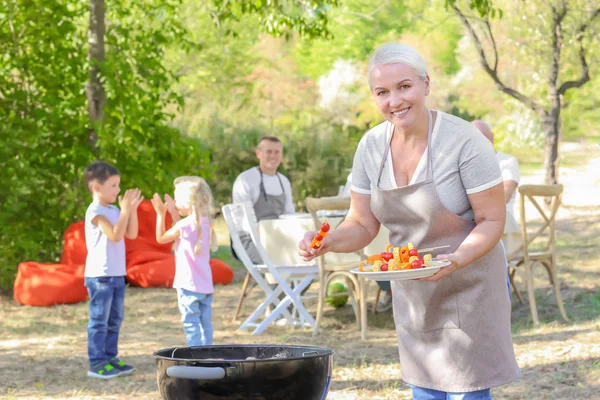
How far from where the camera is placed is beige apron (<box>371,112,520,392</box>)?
2.71 metres

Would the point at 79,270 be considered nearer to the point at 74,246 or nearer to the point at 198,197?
the point at 74,246

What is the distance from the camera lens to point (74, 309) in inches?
349

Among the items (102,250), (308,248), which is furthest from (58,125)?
(308,248)

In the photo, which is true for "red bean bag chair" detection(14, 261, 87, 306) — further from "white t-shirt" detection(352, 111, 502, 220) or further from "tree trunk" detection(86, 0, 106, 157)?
"white t-shirt" detection(352, 111, 502, 220)

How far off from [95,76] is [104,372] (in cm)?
536

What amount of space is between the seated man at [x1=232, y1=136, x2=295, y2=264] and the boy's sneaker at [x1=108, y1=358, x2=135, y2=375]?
A: 227cm

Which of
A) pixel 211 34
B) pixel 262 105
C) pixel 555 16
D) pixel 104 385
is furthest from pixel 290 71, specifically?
pixel 104 385

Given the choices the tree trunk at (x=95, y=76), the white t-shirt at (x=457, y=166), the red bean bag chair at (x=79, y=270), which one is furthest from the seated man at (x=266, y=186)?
the white t-shirt at (x=457, y=166)

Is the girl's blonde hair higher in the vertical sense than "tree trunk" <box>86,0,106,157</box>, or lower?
lower

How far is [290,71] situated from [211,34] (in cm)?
1767

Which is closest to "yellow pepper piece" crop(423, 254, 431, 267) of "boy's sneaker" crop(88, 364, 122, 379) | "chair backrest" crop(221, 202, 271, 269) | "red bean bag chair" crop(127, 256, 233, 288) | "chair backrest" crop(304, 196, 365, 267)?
"boy's sneaker" crop(88, 364, 122, 379)

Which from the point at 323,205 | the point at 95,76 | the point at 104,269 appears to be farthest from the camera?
the point at 95,76

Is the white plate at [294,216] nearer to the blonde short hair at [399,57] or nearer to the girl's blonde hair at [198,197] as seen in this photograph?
the girl's blonde hair at [198,197]

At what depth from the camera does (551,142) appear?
1816 cm
